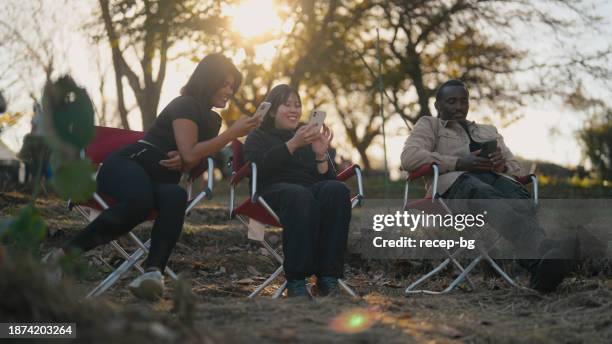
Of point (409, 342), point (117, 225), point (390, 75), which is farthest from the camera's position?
point (390, 75)

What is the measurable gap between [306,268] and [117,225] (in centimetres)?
82

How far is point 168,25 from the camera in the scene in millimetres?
10953

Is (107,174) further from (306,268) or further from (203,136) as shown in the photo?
(306,268)

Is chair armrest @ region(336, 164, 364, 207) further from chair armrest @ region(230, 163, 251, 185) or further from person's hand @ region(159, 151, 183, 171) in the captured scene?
person's hand @ region(159, 151, 183, 171)

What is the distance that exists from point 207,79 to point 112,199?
0.68 meters

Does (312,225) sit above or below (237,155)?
below

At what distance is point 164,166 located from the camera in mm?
3518

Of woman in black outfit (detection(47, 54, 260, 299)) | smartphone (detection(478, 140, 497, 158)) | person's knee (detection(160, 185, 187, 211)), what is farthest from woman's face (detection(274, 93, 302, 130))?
smartphone (detection(478, 140, 497, 158))

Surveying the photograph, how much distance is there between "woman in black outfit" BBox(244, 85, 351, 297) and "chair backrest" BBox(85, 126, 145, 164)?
1.98ft

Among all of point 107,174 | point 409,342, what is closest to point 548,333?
point 409,342

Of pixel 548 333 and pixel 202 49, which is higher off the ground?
pixel 202 49

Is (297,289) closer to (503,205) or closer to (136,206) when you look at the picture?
(136,206)

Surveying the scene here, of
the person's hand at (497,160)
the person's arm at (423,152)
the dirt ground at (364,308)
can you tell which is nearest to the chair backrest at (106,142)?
the dirt ground at (364,308)

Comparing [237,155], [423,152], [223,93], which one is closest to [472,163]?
[423,152]
